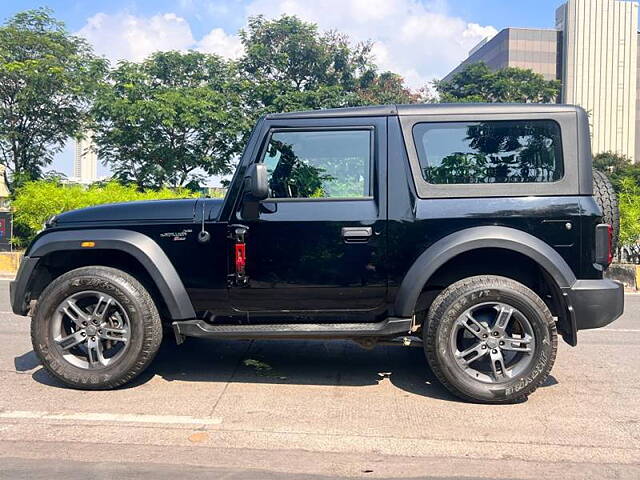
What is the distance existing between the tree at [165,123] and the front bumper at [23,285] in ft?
47.0

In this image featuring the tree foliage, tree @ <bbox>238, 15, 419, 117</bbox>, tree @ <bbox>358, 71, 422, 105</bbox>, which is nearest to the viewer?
the tree foliage

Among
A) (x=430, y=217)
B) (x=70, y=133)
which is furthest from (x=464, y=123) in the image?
(x=70, y=133)

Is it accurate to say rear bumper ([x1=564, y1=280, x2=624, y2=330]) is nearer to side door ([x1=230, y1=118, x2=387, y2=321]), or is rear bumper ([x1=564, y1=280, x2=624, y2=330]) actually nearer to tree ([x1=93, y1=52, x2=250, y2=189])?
side door ([x1=230, y1=118, x2=387, y2=321])

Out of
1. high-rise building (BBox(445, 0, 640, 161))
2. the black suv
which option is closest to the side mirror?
the black suv

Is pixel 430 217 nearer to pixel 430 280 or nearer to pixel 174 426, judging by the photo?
pixel 430 280

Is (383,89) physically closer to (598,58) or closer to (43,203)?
(43,203)

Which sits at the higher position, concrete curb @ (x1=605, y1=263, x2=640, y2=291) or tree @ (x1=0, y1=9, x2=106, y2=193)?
tree @ (x1=0, y1=9, x2=106, y2=193)

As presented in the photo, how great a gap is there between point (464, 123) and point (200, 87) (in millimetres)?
17395

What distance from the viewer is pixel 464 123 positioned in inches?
173

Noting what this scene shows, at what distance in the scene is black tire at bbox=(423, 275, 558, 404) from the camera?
4199mm

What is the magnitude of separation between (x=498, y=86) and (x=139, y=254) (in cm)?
3495

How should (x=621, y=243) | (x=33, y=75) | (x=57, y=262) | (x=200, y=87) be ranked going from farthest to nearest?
(x=200, y=87)
(x=33, y=75)
(x=621, y=243)
(x=57, y=262)

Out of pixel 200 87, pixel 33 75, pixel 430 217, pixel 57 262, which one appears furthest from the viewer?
pixel 200 87

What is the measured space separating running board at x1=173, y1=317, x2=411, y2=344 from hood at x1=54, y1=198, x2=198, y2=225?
0.81 meters
